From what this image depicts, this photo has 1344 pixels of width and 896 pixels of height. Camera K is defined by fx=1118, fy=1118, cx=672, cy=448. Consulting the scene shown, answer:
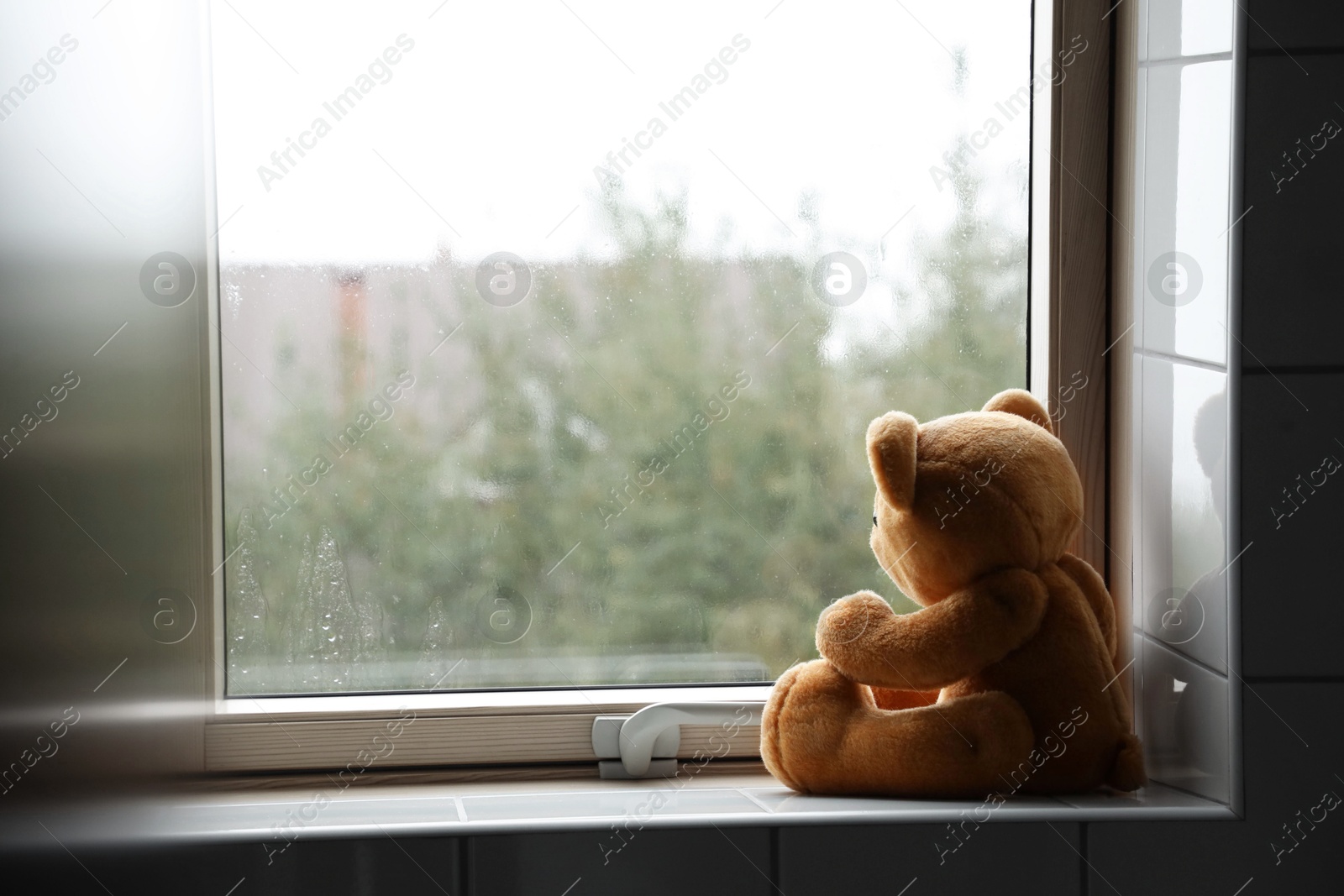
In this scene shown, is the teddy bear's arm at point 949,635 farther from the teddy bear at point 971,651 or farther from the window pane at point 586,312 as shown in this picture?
the window pane at point 586,312

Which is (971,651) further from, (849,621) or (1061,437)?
(1061,437)

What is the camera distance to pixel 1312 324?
2.79ft

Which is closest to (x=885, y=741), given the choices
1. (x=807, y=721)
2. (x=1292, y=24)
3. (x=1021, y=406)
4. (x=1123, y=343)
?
(x=807, y=721)

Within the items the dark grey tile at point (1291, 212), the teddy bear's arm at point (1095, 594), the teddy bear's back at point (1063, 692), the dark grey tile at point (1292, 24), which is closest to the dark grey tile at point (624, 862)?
the teddy bear's back at point (1063, 692)

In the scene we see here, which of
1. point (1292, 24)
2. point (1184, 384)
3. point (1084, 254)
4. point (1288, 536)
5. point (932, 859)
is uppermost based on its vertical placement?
point (1292, 24)

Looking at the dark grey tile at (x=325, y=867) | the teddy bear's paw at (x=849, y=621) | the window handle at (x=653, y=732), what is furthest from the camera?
the window handle at (x=653, y=732)

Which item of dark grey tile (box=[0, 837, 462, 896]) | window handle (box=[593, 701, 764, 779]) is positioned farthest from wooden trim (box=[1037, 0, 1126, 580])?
dark grey tile (box=[0, 837, 462, 896])

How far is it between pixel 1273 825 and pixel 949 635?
28 centimetres

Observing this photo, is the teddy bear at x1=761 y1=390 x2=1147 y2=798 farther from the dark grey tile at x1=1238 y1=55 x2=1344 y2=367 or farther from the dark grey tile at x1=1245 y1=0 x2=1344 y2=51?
the dark grey tile at x1=1245 y1=0 x2=1344 y2=51

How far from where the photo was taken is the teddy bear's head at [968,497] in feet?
2.86

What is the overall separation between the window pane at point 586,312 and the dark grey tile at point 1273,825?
1.12 feet

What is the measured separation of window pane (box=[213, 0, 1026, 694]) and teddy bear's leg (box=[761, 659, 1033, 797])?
0.14 metres

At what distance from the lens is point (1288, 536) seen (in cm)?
85

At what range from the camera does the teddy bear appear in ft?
2.84
